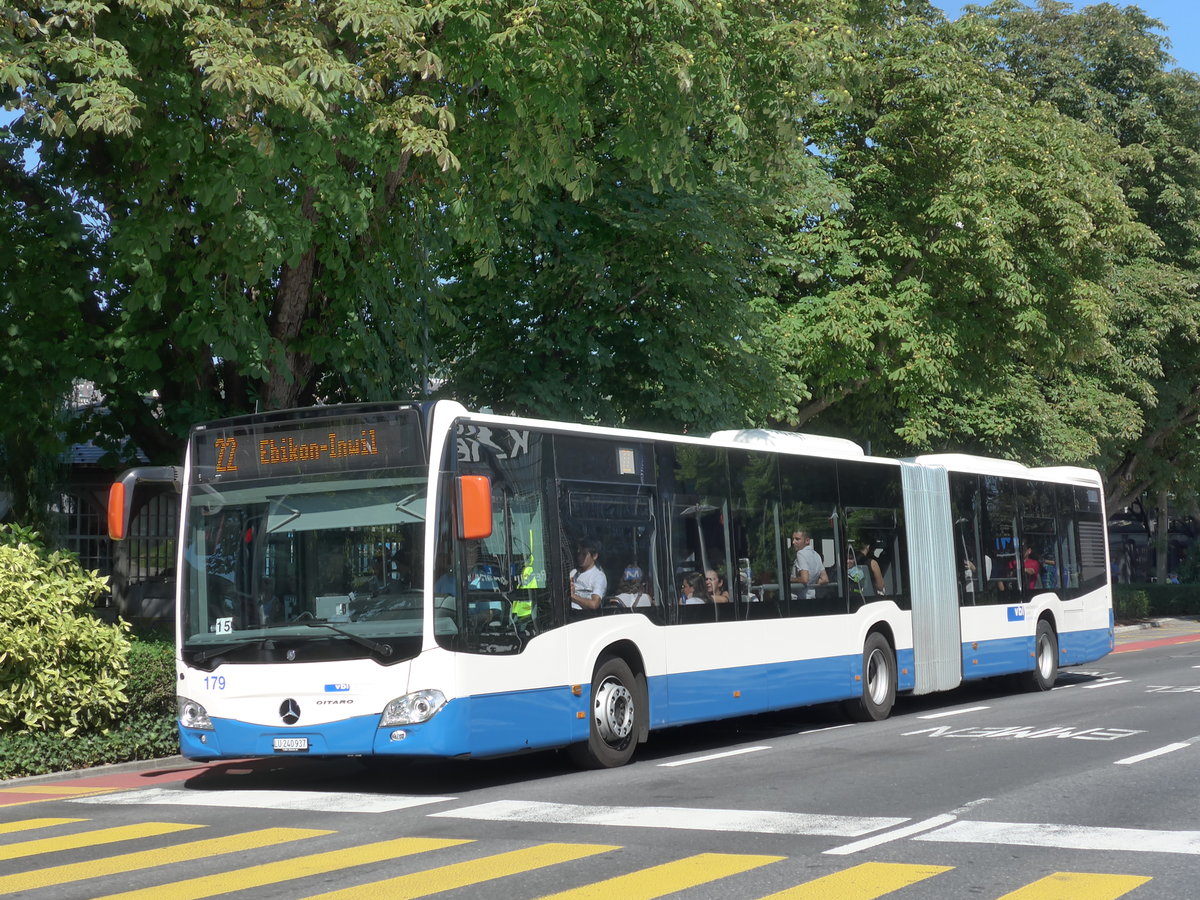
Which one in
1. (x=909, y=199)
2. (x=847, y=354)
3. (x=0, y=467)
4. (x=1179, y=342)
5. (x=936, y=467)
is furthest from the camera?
(x=1179, y=342)

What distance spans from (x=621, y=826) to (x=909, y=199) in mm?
21038

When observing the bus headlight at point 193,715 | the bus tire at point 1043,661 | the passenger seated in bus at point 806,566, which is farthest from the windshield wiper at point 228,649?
the bus tire at point 1043,661

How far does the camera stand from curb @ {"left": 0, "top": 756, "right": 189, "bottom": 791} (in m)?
12.8

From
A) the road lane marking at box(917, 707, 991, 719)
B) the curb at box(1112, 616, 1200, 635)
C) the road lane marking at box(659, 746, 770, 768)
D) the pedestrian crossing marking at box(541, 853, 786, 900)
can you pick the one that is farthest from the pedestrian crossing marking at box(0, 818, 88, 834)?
the curb at box(1112, 616, 1200, 635)

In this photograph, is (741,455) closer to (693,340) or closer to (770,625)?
(770,625)

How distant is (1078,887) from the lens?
7008 mm

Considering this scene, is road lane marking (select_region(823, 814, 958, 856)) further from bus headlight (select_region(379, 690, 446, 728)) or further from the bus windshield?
the bus windshield

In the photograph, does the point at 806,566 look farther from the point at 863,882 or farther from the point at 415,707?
the point at 863,882

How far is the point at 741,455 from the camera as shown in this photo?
15.1 m

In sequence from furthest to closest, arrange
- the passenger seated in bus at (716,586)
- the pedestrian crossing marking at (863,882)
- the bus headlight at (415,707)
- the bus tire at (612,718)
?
1. the passenger seated in bus at (716,586)
2. the bus tire at (612,718)
3. the bus headlight at (415,707)
4. the pedestrian crossing marking at (863,882)

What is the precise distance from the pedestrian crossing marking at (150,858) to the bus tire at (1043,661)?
1419cm

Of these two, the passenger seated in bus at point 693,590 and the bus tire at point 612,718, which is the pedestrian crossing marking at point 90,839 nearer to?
the bus tire at point 612,718

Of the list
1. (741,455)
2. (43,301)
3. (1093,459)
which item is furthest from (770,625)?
(1093,459)

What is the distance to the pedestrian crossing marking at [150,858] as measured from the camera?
7.83m
